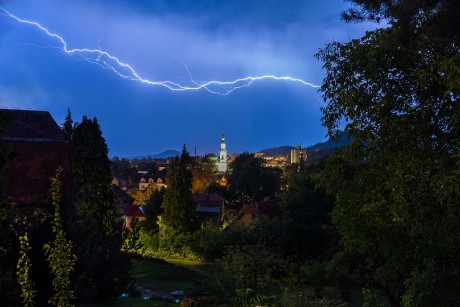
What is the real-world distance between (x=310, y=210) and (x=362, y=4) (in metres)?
19.9

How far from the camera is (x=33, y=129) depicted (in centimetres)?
1445

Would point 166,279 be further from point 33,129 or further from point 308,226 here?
point 33,129

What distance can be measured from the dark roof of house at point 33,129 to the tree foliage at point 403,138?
10046 mm

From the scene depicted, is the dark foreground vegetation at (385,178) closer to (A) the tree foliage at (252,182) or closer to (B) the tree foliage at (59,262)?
(B) the tree foliage at (59,262)

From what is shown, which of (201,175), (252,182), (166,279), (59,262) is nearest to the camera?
(59,262)

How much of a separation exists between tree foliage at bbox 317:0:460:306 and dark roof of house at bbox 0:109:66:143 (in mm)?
10046

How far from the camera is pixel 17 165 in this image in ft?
38.2

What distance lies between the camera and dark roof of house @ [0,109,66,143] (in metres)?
13.6

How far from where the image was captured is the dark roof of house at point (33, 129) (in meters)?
13.6

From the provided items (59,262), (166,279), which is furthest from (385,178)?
(166,279)

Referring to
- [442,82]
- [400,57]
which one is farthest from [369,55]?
[442,82]

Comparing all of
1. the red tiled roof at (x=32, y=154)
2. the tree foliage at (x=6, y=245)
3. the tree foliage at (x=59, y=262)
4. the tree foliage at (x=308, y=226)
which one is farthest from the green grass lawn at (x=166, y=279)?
the tree foliage at (x=59, y=262)

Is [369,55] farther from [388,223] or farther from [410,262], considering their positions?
[410,262]

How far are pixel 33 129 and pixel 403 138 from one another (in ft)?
40.0
